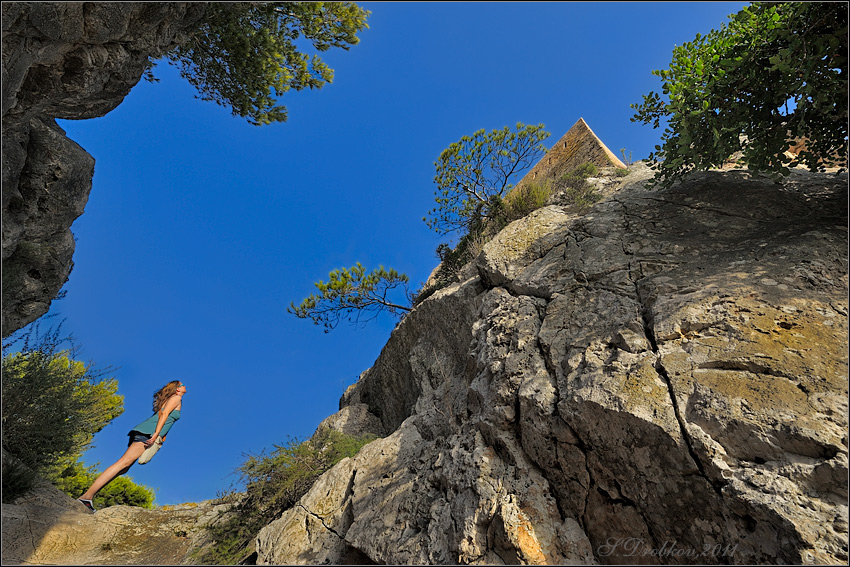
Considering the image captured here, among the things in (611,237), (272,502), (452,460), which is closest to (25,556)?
(272,502)

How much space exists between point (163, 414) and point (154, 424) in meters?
0.19

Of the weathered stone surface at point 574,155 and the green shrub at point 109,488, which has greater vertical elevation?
the weathered stone surface at point 574,155

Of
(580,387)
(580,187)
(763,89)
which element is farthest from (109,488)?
(763,89)

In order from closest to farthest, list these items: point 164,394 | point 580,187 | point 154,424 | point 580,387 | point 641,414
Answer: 1. point 641,414
2. point 580,387
3. point 154,424
4. point 164,394
5. point 580,187

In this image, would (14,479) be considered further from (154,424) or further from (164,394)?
(164,394)

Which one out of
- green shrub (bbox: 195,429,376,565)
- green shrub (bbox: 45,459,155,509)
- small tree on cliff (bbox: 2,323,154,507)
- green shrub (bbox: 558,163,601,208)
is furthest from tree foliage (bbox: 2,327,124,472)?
green shrub (bbox: 558,163,601,208)

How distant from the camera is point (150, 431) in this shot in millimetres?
6855

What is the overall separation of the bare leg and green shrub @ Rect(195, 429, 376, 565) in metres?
1.57

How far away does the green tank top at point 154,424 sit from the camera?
22.5 feet

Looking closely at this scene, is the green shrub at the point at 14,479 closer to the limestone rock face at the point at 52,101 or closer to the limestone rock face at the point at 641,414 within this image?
the limestone rock face at the point at 52,101

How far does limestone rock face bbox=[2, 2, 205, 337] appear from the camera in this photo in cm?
486

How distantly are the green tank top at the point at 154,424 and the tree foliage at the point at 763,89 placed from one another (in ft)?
30.0

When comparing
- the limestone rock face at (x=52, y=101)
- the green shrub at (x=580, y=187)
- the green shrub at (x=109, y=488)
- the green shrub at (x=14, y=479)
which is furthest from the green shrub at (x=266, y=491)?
the green shrub at (x=580, y=187)

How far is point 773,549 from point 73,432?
28.4 feet
